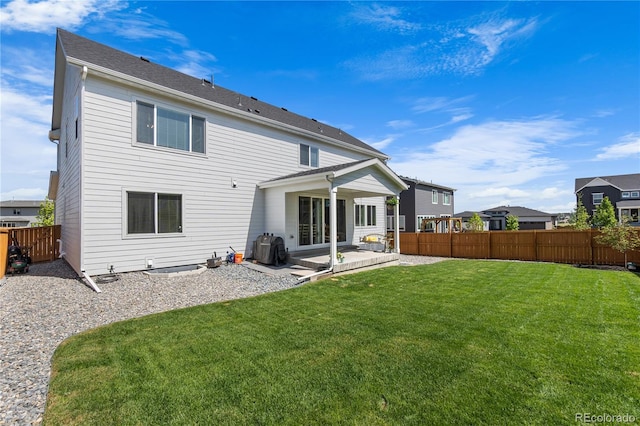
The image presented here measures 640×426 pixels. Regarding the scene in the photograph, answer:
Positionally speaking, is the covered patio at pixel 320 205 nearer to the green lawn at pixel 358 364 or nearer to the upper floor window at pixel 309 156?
the upper floor window at pixel 309 156

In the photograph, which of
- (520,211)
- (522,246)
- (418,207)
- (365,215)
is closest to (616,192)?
(520,211)

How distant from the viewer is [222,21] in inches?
451

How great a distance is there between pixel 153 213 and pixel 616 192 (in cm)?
4928

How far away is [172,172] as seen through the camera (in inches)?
363

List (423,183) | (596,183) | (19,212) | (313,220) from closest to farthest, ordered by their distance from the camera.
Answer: (313,220) < (423,183) < (596,183) < (19,212)

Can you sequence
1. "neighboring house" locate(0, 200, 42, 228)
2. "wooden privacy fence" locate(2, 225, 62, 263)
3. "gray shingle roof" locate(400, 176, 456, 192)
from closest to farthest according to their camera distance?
"wooden privacy fence" locate(2, 225, 62, 263)
"gray shingle roof" locate(400, 176, 456, 192)
"neighboring house" locate(0, 200, 42, 228)

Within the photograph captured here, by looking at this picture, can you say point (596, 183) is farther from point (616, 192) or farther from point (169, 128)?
point (169, 128)

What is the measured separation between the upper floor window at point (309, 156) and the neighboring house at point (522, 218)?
34.3m

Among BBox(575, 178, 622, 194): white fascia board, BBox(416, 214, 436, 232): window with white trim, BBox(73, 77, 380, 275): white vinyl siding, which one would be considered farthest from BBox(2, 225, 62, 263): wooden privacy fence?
BBox(575, 178, 622, 194): white fascia board

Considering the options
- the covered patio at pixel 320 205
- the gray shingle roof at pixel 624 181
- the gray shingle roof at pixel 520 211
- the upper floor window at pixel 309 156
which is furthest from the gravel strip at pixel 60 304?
the gray shingle roof at pixel 624 181

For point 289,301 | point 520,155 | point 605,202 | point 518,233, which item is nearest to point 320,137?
point 289,301

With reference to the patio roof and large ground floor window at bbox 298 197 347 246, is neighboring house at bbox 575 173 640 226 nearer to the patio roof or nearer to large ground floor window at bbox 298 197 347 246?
the patio roof

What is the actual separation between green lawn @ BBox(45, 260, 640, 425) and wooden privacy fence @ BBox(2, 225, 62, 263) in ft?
32.5

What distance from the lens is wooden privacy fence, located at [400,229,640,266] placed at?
12.1 meters
